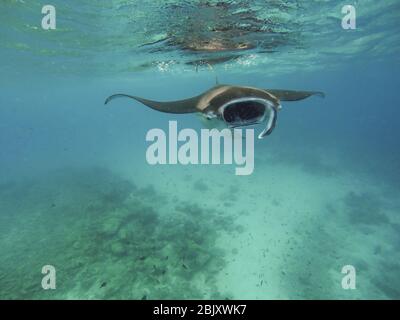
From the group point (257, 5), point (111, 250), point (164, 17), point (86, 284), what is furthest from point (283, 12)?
point (86, 284)

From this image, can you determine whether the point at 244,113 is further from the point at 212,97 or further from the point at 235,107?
the point at 212,97

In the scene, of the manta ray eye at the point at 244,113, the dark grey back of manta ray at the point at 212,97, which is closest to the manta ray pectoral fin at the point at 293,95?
the dark grey back of manta ray at the point at 212,97

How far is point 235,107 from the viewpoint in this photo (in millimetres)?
4898

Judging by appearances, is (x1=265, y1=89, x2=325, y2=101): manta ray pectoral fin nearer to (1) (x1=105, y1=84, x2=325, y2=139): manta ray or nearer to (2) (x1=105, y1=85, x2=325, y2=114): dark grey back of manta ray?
(2) (x1=105, y1=85, x2=325, y2=114): dark grey back of manta ray

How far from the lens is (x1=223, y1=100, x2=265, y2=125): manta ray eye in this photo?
4.73 m

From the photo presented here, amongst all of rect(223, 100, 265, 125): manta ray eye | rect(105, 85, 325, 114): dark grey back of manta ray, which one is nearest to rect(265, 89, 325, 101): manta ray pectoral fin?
rect(105, 85, 325, 114): dark grey back of manta ray

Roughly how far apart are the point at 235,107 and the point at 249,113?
270 millimetres

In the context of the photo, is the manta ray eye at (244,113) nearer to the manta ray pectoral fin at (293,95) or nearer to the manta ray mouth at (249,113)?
the manta ray mouth at (249,113)

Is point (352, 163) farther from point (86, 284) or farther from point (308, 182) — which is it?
point (86, 284)

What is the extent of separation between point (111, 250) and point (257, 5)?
11.5 m

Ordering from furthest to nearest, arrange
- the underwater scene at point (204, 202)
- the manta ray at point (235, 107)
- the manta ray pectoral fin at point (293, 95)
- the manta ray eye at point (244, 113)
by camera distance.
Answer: the underwater scene at point (204, 202) → the manta ray pectoral fin at point (293, 95) → the manta ray eye at point (244, 113) → the manta ray at point (235, 107)

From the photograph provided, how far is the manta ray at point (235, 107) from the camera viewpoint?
14.2ft

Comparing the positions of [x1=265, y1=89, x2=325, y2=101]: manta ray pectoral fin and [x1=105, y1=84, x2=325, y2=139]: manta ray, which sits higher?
[x1=265, y1=89, x2=325, y2=101]: manta ray pectoral fin

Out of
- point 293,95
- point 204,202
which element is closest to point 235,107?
point 293,95
